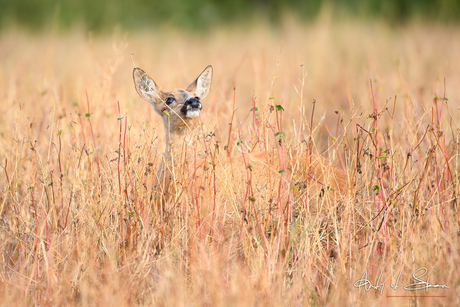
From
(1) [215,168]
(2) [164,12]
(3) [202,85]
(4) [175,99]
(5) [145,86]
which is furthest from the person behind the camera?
(2) [164,12]

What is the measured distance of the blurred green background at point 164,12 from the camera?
14289 mm

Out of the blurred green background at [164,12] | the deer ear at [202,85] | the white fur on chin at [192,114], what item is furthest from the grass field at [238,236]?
the blurred green background at [164,12]

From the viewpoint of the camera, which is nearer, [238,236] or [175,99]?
[238,236]

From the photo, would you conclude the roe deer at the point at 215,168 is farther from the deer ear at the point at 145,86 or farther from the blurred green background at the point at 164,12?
the blurred green background at the point at 164,12

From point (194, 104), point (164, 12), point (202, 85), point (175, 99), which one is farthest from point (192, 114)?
point (164, 12)

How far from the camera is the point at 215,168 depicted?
→ 119 inches

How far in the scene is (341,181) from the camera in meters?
3.12

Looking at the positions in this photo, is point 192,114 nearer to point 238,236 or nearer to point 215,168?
point 215,168

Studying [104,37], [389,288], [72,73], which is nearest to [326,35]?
[72,73]

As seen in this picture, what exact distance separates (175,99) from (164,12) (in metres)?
14.0

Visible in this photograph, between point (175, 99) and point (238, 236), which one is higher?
point (175, 99)

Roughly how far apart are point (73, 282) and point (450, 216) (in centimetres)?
214

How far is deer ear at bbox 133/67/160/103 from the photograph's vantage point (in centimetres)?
359

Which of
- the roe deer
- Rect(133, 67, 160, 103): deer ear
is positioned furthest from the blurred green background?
the roe deer
